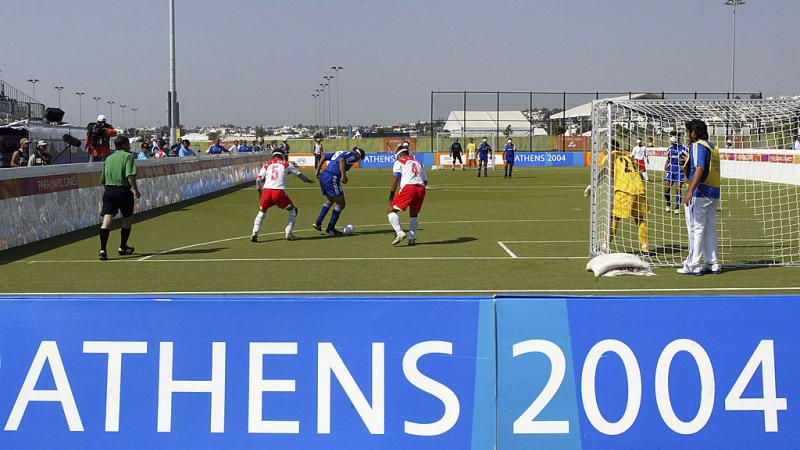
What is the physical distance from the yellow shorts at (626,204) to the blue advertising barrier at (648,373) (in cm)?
950

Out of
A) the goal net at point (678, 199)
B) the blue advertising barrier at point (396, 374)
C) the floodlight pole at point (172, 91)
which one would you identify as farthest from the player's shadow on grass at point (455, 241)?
the floodlight pole at point (172, 91)

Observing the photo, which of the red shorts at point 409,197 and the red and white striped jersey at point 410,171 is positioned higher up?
the red and white striped jersey at point 410,171

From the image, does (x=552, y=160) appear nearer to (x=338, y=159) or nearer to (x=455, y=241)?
(x=338, y=159)

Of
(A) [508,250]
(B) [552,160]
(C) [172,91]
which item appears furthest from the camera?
(B) [552,160]

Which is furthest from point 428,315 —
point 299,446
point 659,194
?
point 659,194

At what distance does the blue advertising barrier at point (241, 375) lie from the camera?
470 cm

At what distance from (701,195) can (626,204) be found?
206 centimetres

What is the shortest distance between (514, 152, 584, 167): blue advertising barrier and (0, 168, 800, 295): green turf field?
42334mm

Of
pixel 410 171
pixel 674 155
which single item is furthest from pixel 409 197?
pixel 674 155

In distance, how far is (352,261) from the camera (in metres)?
13.9

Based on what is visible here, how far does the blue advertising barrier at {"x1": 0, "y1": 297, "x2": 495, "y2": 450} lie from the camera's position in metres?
4.70

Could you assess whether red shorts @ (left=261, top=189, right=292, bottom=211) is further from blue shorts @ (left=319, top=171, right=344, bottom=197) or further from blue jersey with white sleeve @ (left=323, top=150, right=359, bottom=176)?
blue jersey with white sleeve @ (left=323, top=150, right=359, bottom=176)

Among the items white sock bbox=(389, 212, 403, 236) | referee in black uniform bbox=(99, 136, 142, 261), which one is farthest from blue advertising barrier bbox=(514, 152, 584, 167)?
referee in black uniform bbox=(99, 136, 142, 261)

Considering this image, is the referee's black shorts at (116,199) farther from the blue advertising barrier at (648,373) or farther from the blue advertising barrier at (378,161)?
the blue advertising barrier at (378,161)
